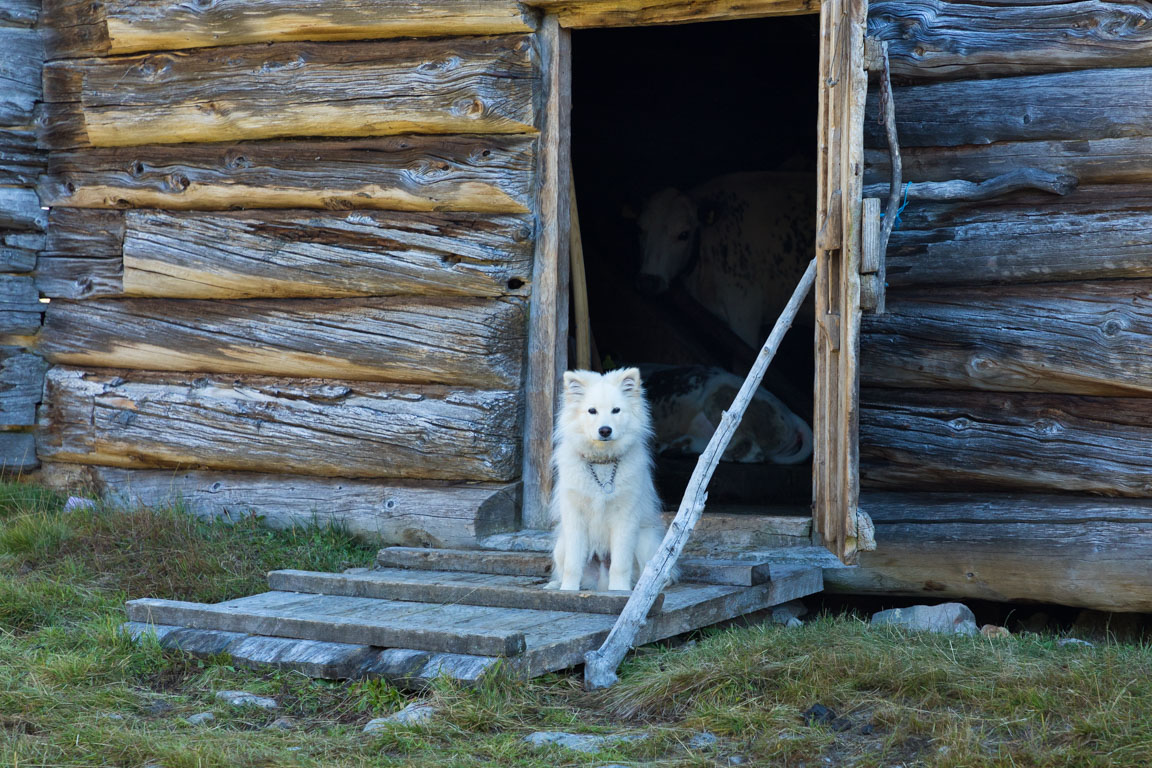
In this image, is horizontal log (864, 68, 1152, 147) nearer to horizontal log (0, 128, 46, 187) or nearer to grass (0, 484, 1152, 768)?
grass (0, 484, 1152, 768)

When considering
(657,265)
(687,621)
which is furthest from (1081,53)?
(657,265)

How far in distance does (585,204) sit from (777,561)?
5537 millimetres

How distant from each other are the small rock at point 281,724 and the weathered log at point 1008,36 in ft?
14.7

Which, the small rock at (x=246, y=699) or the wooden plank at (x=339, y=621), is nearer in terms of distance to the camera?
the small rock at (x=246, y=699)

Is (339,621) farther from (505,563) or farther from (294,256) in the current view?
(294,256)

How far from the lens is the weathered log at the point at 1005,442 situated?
19.4ft

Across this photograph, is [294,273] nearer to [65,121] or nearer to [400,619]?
[65,121]

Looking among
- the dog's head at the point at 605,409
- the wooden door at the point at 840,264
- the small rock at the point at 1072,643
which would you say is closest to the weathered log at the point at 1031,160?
the wooden door at the point at 840,264

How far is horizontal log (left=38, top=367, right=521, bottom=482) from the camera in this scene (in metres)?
6.45

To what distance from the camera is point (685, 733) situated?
396 centimetres

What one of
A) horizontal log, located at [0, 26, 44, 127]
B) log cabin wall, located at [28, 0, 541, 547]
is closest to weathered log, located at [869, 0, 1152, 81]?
log cabin wall, located at [28, 0, 541, 547]

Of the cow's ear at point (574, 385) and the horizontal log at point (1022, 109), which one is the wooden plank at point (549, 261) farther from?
the horizontal log at point (1022, 109)

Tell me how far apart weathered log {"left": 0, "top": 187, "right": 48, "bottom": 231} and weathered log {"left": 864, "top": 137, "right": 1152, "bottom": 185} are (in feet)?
17.3

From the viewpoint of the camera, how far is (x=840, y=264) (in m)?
5.33
